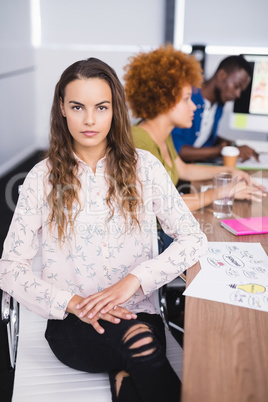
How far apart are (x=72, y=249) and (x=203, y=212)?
0.59m

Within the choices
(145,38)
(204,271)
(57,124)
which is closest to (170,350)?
(204,271)

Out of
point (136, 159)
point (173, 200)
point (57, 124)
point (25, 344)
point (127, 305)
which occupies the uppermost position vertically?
point (57, 124)

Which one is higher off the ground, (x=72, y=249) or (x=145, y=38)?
(x=145, y=38)

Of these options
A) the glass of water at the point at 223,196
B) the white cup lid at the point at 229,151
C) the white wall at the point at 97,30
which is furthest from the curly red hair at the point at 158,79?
the white wall at the point at 97,30

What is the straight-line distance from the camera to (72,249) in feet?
4.49

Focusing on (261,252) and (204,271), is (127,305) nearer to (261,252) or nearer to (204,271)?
(204,271)

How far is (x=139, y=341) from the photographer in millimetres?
1112

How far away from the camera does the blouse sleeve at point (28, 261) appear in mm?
1218

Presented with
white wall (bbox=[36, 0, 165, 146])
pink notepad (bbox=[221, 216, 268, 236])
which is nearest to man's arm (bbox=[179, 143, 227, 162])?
pink notepad (bbox=[221, 216, 268, 236])

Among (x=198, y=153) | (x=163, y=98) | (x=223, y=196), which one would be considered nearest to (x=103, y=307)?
(x=223, y=196)

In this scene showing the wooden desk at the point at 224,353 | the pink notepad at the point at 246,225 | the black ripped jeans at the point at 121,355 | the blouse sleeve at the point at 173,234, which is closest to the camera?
the wooden desk at the point at 224,353

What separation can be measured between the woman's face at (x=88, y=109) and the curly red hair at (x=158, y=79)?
75 centimetres

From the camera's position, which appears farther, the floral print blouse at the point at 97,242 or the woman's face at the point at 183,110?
the woman's face at the point at 183,110

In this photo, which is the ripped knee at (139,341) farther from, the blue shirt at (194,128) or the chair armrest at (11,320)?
the blue shirt at (194,128)
